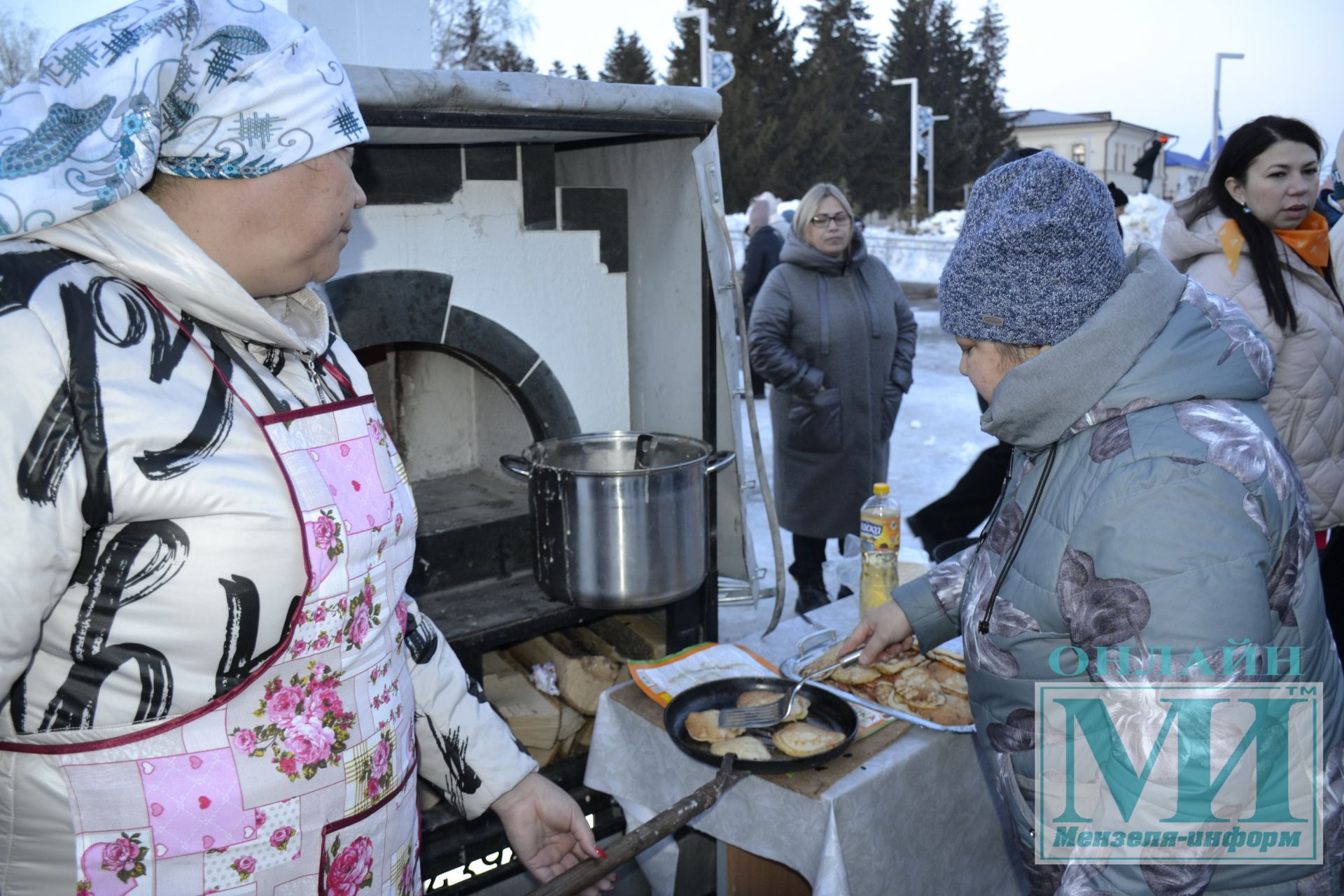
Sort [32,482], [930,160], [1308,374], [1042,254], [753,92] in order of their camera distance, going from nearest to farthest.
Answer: [32,482] → [1042,254] → [1308,374] → [930,160] → [753,92]

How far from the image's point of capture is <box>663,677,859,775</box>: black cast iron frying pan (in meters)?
1.98

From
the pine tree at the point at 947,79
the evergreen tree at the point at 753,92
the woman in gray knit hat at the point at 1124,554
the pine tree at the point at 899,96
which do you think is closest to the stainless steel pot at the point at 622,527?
the woman in gray knit hat at the point at 1124,554

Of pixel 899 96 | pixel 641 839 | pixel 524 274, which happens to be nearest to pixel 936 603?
pixel 641 839

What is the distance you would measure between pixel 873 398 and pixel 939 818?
266cm

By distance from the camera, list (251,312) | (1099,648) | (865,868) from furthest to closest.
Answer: (865,868)
(1099,648)
(251,312)

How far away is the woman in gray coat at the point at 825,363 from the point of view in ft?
14.9

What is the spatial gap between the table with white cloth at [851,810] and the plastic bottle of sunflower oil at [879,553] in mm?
617

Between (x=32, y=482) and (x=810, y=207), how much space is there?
3.90 m

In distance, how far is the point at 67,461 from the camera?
3.37 ft

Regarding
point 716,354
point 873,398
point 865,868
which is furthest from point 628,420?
point 865,868

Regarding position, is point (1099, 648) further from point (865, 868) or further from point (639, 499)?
point (639, 499)

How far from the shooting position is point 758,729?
2195 mm

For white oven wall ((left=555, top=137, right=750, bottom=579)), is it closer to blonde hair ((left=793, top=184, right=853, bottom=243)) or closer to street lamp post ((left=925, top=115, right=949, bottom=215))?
blonde hair ((left=793, top=184, right=853, bottom=243))

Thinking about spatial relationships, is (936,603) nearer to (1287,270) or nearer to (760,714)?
(760,714)
